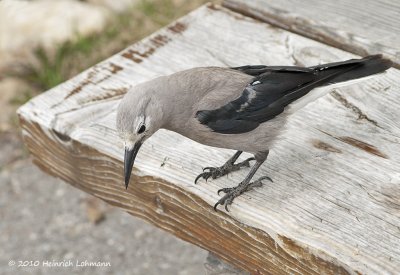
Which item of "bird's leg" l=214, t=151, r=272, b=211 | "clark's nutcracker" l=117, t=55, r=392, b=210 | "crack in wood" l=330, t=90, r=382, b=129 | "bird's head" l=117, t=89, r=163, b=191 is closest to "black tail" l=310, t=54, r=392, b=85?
"clark's nutcracker" l=117, t=55, r=392, b=210

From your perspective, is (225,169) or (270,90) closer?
(225,169)

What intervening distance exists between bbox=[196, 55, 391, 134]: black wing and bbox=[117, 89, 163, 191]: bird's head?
0.98ft

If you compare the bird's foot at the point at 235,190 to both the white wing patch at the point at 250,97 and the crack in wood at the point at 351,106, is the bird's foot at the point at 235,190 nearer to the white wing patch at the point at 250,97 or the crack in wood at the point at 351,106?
the white wing patch at the point at 250,97

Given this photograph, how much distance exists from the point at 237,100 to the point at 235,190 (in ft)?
1.95

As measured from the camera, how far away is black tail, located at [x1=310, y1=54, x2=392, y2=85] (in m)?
3.08

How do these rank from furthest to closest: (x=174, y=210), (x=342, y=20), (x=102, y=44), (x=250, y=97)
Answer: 1. (x=102, y=44)
2. (x=342, y=20)
3. (x=250, y=97)
4. (x=174, y=210)

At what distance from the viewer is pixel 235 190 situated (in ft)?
9.34

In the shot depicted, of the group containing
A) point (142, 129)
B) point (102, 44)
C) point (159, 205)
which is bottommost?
point (102, 44)

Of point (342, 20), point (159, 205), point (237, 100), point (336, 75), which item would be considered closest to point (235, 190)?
point (159, 205)

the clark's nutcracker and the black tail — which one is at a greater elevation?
the black tail

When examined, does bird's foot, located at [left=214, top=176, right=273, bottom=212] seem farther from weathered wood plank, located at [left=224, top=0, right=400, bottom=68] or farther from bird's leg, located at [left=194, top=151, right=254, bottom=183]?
weathered wood plank, located at [left=224, top=0, right=400, bottom=68]

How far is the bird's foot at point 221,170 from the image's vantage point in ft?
9.64

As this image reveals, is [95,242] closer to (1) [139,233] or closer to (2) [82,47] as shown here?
(1) [139,233]

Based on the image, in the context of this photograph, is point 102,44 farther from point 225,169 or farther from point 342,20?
point 225,169
